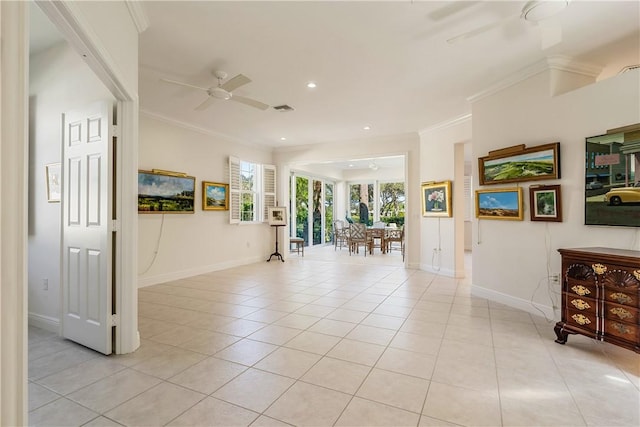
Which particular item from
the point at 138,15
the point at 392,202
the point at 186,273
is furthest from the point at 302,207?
the point at 138,15

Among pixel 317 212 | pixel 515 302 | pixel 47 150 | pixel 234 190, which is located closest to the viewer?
pixel 47 150

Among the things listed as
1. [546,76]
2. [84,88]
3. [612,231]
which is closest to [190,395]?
[84,88]

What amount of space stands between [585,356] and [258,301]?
11.5 ft

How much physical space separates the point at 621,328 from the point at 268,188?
22.3 feet

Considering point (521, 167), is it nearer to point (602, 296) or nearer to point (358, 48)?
point (602, 296)

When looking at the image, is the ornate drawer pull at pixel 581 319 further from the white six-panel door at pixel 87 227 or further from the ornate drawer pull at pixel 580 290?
the white six-panel door at pixel 87 227

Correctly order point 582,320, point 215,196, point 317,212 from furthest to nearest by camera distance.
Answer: point 317,212 < point 215,196 < point 582,320

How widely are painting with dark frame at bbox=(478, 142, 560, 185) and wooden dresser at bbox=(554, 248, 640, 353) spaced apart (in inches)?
41.9

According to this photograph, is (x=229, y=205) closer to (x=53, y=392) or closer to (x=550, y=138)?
(x=53, y=392)

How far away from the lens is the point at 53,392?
213 centimetres

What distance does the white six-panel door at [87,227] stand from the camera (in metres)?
2.61

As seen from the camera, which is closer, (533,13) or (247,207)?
(533,13)

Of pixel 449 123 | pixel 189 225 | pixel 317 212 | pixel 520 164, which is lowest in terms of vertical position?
pixel 189 225

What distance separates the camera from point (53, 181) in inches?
126
